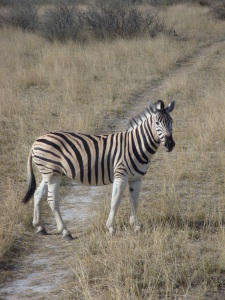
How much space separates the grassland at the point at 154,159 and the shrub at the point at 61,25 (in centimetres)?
61

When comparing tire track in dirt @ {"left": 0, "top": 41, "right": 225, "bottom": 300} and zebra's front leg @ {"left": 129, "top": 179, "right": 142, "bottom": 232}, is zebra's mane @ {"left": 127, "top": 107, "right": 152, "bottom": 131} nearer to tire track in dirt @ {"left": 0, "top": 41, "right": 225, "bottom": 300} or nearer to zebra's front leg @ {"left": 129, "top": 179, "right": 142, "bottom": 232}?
zebra's front leg @ {"left": 129, "top": 179, "right": 142, "bottom": 232}

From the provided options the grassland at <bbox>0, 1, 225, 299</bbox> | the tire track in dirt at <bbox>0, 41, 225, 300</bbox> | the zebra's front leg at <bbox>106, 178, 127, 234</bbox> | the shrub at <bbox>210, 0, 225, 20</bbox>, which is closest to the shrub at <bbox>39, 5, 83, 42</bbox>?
the grassland at <bbox>0, 1, 225, 299</bbox>

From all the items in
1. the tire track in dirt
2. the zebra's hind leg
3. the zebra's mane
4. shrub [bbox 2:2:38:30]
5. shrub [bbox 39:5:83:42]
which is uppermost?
shrub [bbox 2:2:38:30]

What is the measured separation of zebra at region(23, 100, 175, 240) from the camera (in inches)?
200

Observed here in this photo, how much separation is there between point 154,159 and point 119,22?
12.1 metres

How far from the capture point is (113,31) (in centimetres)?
1845

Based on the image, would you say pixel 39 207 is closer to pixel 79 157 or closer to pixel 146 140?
pixel 79 157

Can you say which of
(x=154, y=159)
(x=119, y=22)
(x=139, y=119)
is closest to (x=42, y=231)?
(x=139, y=119)

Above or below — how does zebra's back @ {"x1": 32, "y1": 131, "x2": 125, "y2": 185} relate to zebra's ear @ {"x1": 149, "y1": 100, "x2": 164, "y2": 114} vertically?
below

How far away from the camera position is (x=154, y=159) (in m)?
7.70

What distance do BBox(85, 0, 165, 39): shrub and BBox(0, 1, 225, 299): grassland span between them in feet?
4.06

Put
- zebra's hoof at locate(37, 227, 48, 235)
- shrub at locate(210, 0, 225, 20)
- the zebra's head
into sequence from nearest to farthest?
the zebra's head, zebra's hoof at locate(37, 227, 48, 235), shrub at locate(210, 0, 225, 20)

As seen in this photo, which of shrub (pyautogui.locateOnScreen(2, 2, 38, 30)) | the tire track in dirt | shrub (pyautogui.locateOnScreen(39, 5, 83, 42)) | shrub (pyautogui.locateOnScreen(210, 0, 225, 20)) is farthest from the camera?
shrub (pyautogui.locateOnScreen(210, 0, 225, 20))

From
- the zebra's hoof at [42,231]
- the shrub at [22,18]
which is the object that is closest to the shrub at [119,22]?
the shrub at [22,18]
